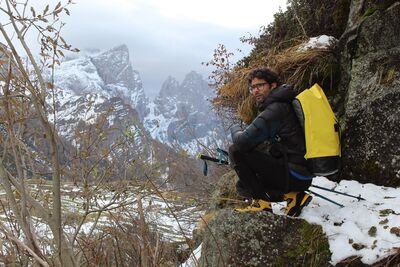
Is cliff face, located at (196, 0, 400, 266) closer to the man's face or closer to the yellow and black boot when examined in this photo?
the yellow and black boot

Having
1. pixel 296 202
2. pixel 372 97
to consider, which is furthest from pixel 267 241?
pixel 372 97

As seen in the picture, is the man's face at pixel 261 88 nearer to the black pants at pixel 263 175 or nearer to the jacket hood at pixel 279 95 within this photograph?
the jacket hood at pixel 279 95

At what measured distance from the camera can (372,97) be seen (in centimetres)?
504

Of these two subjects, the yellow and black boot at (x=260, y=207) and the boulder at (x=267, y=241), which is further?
the yellow and black boot at (x=260, y=207)

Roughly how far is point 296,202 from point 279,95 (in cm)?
116

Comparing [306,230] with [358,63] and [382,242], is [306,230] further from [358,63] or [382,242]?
[358,63]

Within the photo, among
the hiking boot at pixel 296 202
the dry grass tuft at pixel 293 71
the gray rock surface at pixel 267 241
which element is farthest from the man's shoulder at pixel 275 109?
the dry grass tuft at pixel 293 71

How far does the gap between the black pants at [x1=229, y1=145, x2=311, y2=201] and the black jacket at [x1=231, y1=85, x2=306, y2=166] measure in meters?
0.10

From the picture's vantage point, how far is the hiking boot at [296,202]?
4.41 meters

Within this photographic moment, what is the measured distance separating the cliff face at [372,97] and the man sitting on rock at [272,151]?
101 cm

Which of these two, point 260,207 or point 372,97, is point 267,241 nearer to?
point 260,207

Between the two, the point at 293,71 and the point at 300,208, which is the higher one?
the point at 293,71

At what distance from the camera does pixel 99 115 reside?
7223 millimetres

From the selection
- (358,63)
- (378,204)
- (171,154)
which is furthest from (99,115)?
(378,204)
